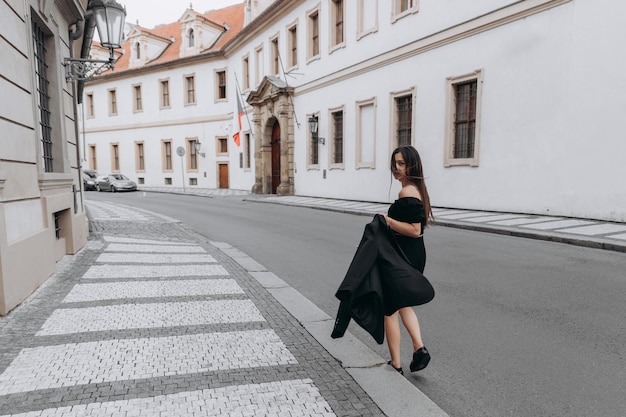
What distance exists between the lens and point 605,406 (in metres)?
2.67

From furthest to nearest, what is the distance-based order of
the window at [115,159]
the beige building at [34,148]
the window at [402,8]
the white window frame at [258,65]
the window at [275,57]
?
the window at [115,159]
the white window frame at [258,65]
the window at [275,57]
the window at [402,8]
the beige building at [34,148]

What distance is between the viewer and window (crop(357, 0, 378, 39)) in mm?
17031

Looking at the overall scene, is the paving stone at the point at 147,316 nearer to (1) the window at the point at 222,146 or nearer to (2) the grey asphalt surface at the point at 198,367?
(2) the grey asphalt surface at the point at 198,367

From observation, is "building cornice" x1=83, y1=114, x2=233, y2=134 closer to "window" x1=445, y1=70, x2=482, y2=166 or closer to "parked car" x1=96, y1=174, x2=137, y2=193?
"parked car" x1=96, y1=174, x2=137, y2=193

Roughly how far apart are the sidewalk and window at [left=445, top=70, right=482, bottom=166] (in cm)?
1018

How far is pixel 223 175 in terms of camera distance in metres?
32.3

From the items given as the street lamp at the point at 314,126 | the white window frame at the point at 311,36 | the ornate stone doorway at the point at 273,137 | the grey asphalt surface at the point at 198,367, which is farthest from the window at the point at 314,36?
the grey asphalt surface at the point at 198,367

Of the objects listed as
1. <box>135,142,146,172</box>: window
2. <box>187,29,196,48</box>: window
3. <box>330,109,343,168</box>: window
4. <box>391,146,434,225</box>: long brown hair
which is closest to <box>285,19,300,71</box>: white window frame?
<box>330,109,343,168</box>: window

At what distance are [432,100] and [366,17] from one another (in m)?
5.28

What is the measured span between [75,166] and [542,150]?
11239 millimetres

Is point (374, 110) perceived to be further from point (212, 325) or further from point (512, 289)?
point (212, 325)

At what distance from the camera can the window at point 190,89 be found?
33469mm

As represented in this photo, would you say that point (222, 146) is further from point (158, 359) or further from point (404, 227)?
point (404, 227)

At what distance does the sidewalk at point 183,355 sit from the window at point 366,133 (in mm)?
12917
